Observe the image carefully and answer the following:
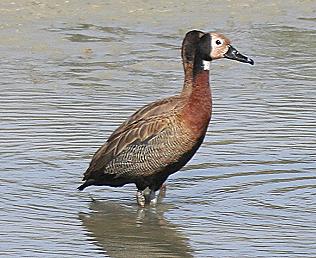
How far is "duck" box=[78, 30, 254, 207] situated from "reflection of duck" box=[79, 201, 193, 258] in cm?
21

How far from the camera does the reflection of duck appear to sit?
26.8ft

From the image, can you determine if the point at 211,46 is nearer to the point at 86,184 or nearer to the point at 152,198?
the point at 152,198

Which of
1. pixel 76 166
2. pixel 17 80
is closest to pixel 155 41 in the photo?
pixel 17 80

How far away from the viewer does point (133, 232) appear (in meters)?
8.63

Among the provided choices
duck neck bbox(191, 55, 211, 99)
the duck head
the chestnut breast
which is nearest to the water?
the chestnut breast

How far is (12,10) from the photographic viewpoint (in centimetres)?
1655

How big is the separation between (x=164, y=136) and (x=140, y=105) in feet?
10.5

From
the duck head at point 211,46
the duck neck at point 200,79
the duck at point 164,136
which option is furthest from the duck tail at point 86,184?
the duck head at point 211,46

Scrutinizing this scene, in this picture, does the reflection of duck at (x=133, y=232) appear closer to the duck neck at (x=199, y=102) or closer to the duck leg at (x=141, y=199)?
the duck leg at (x=141, y=199)

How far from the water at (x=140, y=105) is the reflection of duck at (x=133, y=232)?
1 cm

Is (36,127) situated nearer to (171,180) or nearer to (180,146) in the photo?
(171,180)

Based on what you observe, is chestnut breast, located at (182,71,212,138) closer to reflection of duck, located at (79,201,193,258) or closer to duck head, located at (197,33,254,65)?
duck head, located at (197,33,254,65)

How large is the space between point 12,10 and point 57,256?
903cm

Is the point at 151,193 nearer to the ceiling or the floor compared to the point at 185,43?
nearer to the floor
